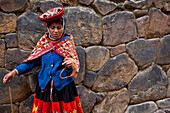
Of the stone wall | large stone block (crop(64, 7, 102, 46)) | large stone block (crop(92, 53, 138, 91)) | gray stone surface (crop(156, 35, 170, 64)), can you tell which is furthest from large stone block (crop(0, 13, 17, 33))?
gray stone surface (crop(156, 35, 170, 64))

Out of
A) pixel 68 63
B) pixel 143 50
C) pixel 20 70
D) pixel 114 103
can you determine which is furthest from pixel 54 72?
A: pixel 143 50

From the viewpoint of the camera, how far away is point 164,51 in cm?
215

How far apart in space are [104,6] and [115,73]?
2.60ft

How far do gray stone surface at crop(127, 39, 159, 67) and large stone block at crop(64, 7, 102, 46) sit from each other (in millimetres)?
448

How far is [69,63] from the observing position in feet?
4.38

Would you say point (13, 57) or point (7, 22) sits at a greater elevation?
point (7, 22)

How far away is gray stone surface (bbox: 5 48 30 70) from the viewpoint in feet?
5.45

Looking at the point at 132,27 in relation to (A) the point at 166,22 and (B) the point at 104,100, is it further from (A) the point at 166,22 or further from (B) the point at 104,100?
(B) the point at 104,100

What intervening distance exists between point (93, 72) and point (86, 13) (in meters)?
0.67

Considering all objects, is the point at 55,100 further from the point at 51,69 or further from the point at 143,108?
the point at 143,108

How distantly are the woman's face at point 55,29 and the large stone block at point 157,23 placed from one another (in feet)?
3.94

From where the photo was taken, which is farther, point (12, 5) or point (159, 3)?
point (159, 3)

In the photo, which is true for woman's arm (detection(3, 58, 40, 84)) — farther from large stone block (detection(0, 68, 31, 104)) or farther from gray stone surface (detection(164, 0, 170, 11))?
gray stone surface (detection(164, 0, 170, 11))

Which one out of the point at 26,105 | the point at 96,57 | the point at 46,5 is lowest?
the point at 26,105
